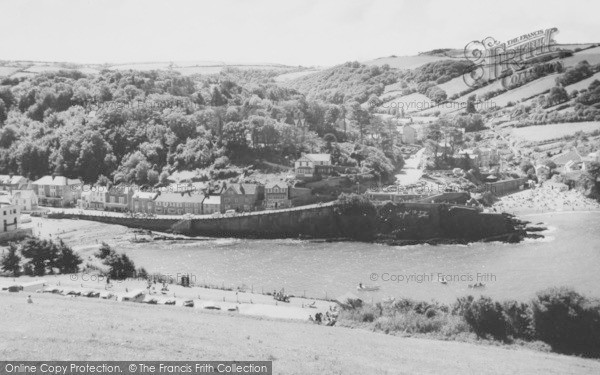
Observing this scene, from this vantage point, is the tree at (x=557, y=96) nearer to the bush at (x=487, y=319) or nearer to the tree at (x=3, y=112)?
the bush at (x=487, y=319)

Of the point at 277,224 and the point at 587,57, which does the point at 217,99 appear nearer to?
the point at 277,224

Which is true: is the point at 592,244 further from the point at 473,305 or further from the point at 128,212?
the point at 128,212

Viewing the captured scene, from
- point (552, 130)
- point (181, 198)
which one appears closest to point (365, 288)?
point (181, 198)

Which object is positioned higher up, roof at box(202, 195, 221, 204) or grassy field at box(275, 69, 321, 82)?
grassy field at box(275, 69, 321, 82)

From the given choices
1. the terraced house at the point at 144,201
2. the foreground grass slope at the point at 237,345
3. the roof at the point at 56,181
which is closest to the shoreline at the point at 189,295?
the foreground grass slope at the point at 237,345

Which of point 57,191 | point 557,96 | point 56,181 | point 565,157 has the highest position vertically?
point 557,96

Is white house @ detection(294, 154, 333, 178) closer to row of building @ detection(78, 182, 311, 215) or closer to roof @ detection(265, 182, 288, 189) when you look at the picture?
roof @ detection(265, 182, 288, 189)

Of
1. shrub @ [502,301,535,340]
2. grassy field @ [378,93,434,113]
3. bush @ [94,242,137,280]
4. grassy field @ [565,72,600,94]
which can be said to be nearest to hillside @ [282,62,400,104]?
grassy field @ [378,93,434,113]
